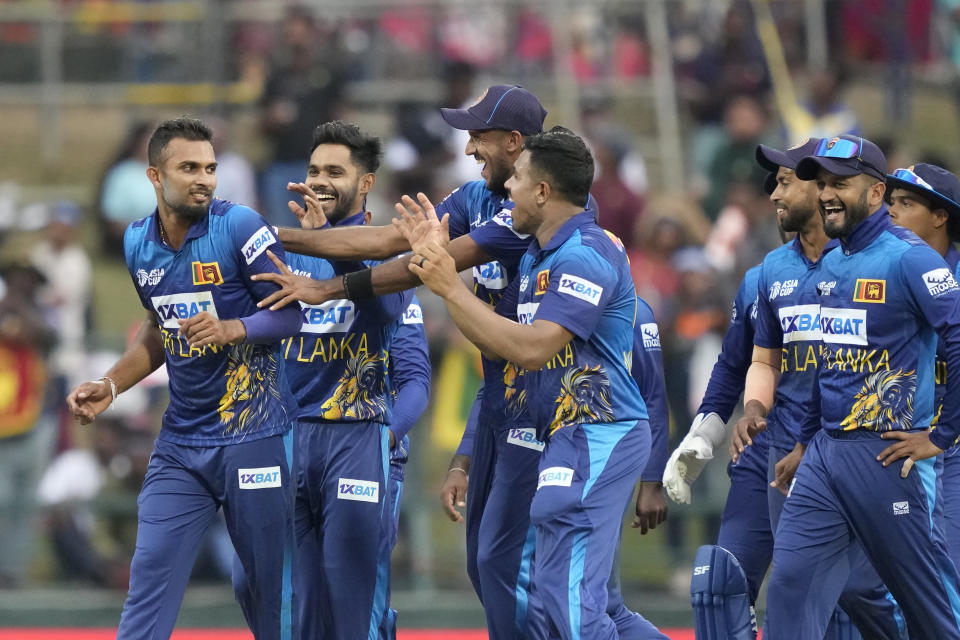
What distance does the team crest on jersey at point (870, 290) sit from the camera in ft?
21.1

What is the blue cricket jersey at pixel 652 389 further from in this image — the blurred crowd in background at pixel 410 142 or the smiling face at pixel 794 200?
the blurred crowd in background at pixel 410 142

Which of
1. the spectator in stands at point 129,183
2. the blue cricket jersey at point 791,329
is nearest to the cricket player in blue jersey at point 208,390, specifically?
the blue cricket jersey at point 791,329

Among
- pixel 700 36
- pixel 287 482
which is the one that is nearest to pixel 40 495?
pixel 287 482

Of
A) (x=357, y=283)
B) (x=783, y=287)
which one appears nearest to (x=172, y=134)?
(x=357, y=283)

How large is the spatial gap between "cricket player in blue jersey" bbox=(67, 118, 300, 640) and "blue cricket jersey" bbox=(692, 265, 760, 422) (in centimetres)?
219

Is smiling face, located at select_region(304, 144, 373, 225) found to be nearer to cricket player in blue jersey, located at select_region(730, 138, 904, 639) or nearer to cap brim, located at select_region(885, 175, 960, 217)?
cricket player in blue jersey, located at select_region(730, 138, 904, 639)

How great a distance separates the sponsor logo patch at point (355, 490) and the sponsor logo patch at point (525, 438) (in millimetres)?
697

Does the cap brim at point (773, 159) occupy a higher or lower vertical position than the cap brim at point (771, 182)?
higher

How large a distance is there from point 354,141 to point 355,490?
1.66m

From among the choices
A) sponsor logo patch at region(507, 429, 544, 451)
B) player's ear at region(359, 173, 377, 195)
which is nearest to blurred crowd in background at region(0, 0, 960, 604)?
player's ear at region(359, 173, 377, 195)

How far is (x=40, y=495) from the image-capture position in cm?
1172

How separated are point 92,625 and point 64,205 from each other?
12.5ft

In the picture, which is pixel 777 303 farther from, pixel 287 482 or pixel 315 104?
pixel 315 104

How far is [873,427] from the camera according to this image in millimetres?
6480
